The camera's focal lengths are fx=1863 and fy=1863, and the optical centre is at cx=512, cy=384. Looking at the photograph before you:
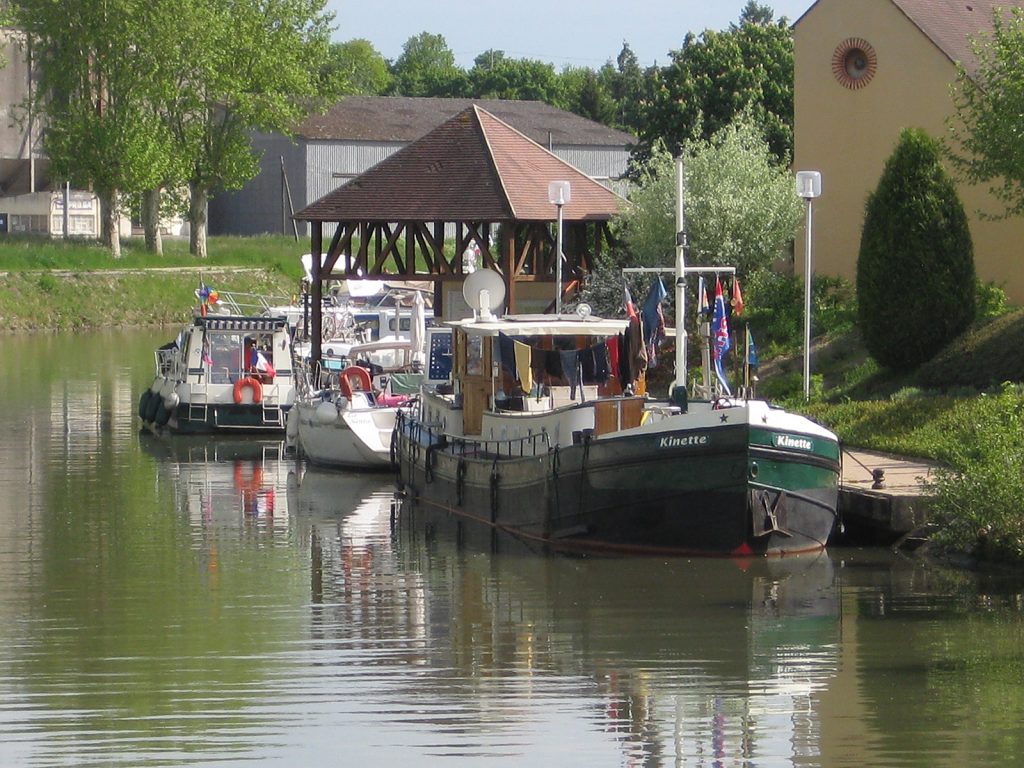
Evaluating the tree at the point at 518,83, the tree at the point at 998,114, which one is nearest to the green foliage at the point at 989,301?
the tree at the point at 998,114

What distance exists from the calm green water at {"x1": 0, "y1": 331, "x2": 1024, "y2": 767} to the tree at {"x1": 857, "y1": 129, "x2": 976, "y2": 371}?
7.63 metres

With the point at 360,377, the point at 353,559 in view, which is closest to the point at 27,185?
the point at 360,377

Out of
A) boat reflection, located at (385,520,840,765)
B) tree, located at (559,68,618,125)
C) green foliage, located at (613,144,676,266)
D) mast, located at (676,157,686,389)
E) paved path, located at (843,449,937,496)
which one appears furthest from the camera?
tree, located at (559,68,618,125)

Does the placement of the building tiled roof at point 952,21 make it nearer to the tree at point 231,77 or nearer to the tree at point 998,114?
the tree at point 998,114

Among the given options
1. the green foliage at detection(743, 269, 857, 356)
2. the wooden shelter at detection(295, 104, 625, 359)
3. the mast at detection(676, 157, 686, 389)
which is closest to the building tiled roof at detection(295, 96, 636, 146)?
the wooden shelter at detection(295, 104, 625, 359)

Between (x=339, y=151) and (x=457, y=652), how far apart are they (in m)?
76.6

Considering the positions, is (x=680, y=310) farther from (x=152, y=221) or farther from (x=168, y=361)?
(x=152, y=221)

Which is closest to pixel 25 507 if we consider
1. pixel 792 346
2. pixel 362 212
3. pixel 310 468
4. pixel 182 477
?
pixel 182 477

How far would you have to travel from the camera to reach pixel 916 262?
1176 inches

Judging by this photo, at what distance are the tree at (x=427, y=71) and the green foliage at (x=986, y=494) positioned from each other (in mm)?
110039

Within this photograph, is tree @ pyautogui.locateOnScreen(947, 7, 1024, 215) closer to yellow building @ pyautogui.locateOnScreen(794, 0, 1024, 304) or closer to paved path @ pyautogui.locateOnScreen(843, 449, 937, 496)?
yellow building @ pyautogui.locateOnScreen(794, 0, 1024, 304)

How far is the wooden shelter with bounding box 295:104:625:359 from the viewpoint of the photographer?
3581cm

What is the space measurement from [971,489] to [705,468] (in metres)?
3.02

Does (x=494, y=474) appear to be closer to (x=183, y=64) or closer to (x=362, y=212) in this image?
(x=362, y=212)
